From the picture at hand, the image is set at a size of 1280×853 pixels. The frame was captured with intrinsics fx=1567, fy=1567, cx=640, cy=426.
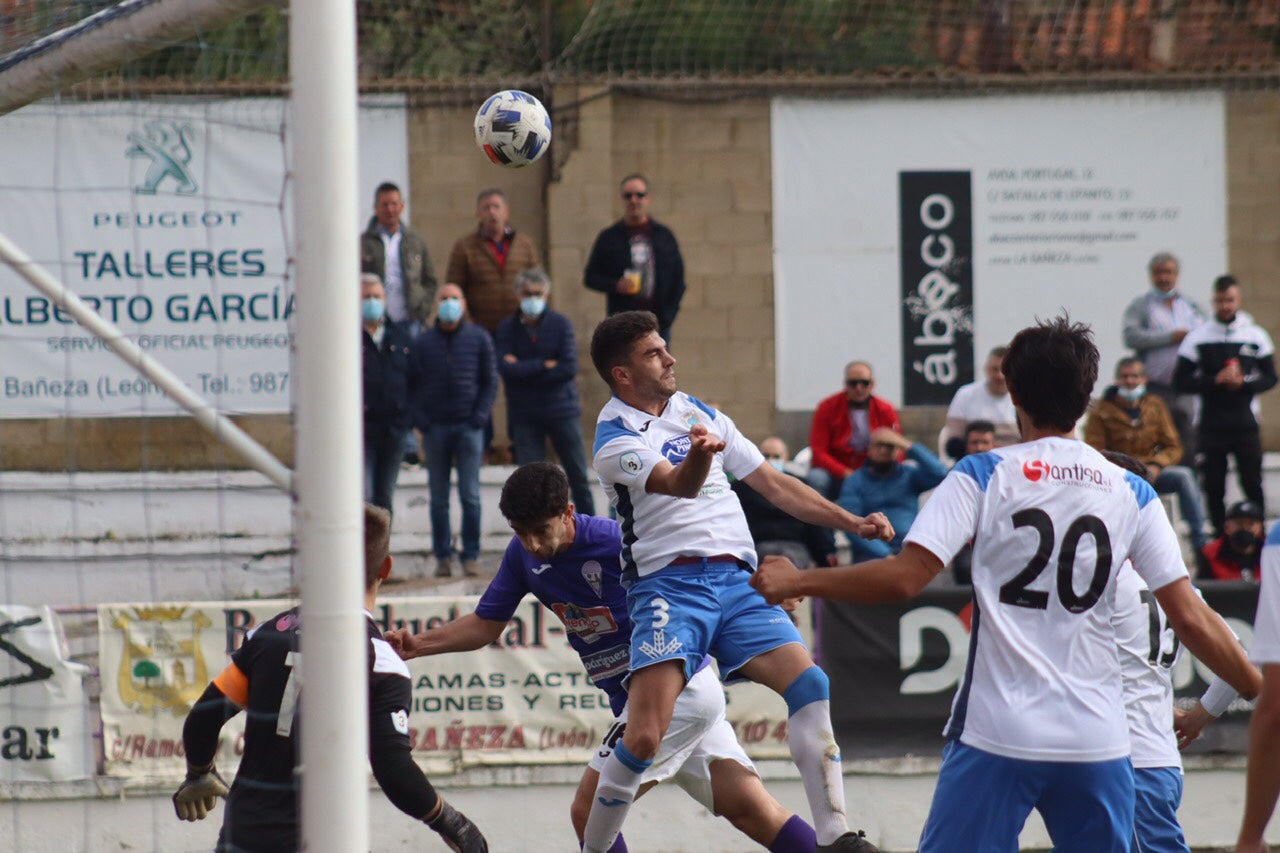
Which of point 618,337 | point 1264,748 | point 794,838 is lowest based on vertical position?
point 794,838

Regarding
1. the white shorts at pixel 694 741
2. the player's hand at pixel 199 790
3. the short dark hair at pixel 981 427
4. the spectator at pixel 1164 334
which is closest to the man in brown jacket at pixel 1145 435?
the spectator at pixel 1164 334

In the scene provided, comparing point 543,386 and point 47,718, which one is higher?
point 543,386

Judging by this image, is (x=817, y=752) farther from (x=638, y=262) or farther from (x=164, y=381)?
(x=638, y=262)

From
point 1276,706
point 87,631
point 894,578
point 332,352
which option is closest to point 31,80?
point 332,352

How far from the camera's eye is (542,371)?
11078 millimetres

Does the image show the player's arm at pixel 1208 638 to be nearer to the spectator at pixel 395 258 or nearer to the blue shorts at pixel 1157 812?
the blue shorts at pixel 1157 812

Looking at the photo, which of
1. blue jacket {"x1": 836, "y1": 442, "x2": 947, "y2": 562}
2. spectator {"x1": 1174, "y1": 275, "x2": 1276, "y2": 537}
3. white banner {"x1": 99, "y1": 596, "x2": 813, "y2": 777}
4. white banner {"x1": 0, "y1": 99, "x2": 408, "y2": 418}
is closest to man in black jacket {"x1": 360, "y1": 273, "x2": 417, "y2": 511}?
white banner {"x1": 0, "y1": 99, "x2": 408, "y2": 418}

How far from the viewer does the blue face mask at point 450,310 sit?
11.1 m

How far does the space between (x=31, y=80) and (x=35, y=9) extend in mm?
873

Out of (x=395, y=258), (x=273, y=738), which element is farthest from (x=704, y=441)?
(x=395, y=258)

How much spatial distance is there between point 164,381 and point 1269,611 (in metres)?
2.94

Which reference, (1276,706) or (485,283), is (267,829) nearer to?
(1276,706)

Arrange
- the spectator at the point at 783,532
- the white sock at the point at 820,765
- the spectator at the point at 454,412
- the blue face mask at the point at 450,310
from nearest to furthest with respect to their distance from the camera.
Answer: the white sock at the point at 820,765
the spectator at the point at 783,532
the spectator at the point at 454,412
the blue face mask at the point at 450,310

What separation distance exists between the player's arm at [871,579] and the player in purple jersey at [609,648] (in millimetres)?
1853
